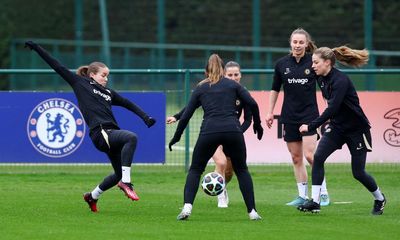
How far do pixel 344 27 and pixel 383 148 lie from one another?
23564 millimetres

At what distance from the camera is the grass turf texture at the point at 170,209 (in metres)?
11.0

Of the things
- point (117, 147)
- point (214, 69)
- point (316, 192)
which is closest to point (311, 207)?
point (316, 192)

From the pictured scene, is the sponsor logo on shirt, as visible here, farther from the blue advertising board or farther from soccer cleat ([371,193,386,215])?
the blue advertising board

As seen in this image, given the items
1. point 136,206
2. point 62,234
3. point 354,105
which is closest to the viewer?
point 62,234

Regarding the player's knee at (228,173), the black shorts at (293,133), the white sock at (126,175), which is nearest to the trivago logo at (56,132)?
the player's knee at (228,173)

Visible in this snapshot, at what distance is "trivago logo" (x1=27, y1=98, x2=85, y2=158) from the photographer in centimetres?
1786

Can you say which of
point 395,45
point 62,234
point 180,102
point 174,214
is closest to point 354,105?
point 174,214

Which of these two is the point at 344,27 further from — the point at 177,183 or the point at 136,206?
the point at 136,206

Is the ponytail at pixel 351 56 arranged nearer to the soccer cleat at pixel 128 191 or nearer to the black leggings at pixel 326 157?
the black leggings at pixel 326 157

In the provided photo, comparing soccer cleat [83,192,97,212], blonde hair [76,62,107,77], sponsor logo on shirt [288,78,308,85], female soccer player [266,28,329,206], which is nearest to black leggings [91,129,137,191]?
soccer cleat [83,192,97,212]

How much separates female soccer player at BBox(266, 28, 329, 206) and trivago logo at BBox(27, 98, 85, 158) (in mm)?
4840

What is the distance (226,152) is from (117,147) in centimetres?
144

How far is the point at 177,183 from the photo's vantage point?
1689cm

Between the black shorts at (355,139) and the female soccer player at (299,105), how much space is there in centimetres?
98
